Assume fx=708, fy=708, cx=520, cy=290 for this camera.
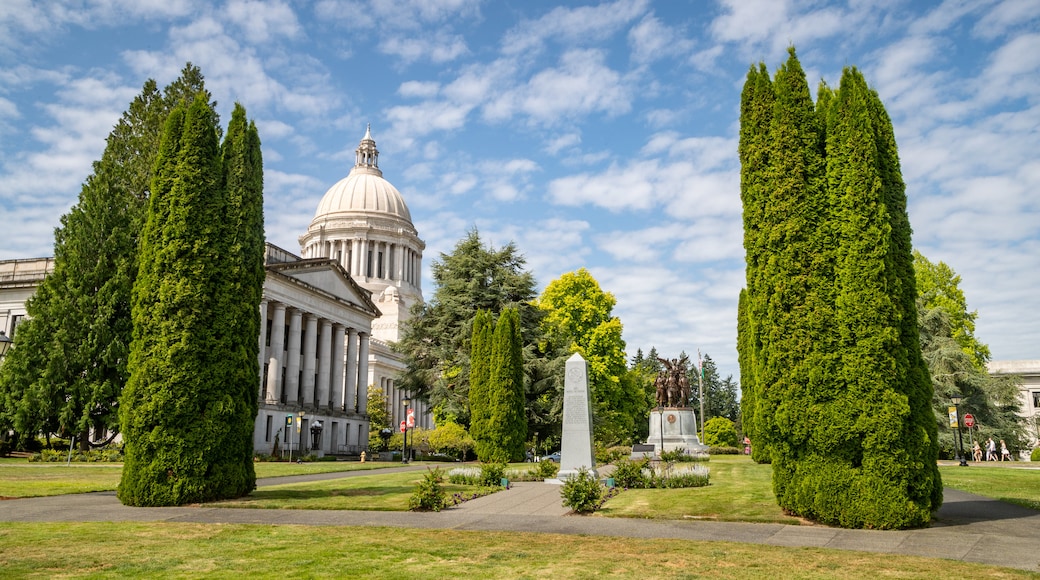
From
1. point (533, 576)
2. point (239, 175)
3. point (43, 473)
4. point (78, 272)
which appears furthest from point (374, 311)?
point (533, 576)

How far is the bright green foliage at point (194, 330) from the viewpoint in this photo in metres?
14.9

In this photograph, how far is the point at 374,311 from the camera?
7156 cm

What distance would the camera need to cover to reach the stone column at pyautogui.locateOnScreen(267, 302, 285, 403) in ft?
178

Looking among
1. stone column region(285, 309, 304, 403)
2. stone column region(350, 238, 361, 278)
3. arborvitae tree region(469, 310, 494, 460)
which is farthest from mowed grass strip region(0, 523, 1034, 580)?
stone column region(350, 238, 361, 278)

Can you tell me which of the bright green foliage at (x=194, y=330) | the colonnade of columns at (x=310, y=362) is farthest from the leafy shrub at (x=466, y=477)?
the colonnade of columns at (x=310, y=362)

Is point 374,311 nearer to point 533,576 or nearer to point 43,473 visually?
point 43,473

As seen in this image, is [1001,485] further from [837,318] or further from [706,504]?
[837,318]

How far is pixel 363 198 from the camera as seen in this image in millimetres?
107938

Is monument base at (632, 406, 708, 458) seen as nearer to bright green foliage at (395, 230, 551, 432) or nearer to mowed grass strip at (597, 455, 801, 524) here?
bright green foliage at (395, 230, 551, 432)

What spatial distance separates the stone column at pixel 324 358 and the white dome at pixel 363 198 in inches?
1768

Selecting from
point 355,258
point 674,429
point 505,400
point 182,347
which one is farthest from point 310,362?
point 182,347

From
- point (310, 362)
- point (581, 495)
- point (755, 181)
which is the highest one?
point (755, 181)

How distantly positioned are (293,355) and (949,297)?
50.4 meters

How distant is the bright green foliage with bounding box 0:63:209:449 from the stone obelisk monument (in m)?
28.6
